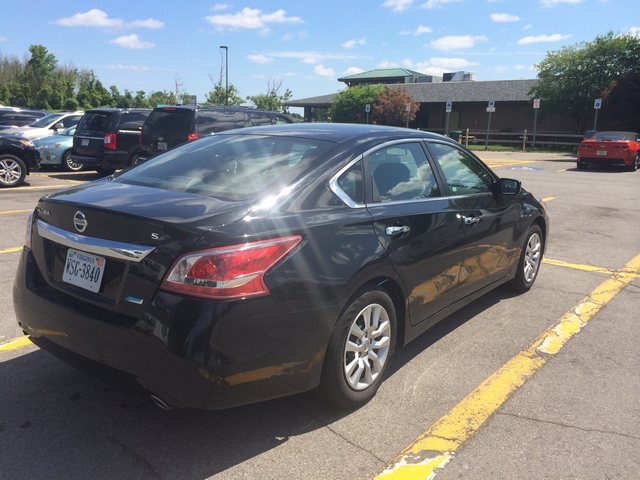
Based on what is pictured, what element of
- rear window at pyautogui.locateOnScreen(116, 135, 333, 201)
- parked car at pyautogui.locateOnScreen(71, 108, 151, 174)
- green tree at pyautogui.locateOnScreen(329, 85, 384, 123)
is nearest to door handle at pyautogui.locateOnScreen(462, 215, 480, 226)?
rear window at pyautogui.locateOnScreen(116, 135, 333, 201)

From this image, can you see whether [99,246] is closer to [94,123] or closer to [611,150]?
[94,123]

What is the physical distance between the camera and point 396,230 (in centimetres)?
339

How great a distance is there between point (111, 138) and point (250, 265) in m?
11.9

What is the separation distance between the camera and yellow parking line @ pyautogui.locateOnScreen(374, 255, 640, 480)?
275 cm

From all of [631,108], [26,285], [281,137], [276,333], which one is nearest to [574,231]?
[281,137]

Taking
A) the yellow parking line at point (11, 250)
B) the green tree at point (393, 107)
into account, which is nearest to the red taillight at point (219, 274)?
the yellow parking line at point (11, 250)

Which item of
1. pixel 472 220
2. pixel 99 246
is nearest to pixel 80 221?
pixel 99 246

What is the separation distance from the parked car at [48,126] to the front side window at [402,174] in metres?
15.3

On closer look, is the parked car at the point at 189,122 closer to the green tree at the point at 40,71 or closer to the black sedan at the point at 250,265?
the black sedan at the point at 250,265

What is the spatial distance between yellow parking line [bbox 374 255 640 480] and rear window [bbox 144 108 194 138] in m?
8.14

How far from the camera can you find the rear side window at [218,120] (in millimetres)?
10963

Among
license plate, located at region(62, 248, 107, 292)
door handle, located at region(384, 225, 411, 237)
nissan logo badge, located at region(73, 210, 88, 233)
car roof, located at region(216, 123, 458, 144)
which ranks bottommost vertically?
license plate, located at region(62, 248, 107, 292)

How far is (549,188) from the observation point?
14648 mm

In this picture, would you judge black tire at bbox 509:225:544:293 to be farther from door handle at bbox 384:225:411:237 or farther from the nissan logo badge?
the nissan logo badge
